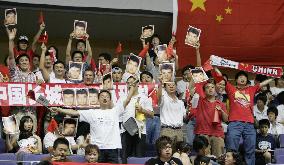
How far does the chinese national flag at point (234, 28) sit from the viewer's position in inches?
640

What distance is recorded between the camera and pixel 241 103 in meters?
12.6

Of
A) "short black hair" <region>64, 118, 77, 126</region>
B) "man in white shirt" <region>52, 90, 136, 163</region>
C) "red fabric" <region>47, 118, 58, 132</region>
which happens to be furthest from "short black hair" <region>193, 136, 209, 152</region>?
"red fabric" <region>47, 118, 58, 132</region>

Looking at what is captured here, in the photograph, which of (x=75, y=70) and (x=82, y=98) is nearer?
(x=82, y=98)

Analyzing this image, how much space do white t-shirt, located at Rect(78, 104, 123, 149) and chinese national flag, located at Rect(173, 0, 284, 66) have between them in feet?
17.3

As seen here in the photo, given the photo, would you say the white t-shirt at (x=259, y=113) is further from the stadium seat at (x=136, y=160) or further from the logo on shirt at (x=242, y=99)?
the stadium seat at (x=136, y=160)

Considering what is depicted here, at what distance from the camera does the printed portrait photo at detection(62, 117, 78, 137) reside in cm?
1168

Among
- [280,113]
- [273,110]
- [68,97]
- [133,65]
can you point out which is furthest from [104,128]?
[280,113]

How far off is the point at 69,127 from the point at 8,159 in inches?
56.9

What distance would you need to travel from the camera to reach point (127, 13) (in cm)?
1670

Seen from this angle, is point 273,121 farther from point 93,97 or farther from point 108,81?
point 93,97

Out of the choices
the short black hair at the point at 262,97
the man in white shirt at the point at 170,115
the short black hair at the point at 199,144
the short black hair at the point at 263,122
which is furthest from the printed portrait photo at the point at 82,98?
the short black hair at the point at 262,97

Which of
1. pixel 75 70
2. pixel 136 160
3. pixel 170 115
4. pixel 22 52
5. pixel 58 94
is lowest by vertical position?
pixel 136 160

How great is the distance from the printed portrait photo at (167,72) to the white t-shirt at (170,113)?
318mm

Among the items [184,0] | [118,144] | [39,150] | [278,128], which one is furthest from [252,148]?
[184,0]
